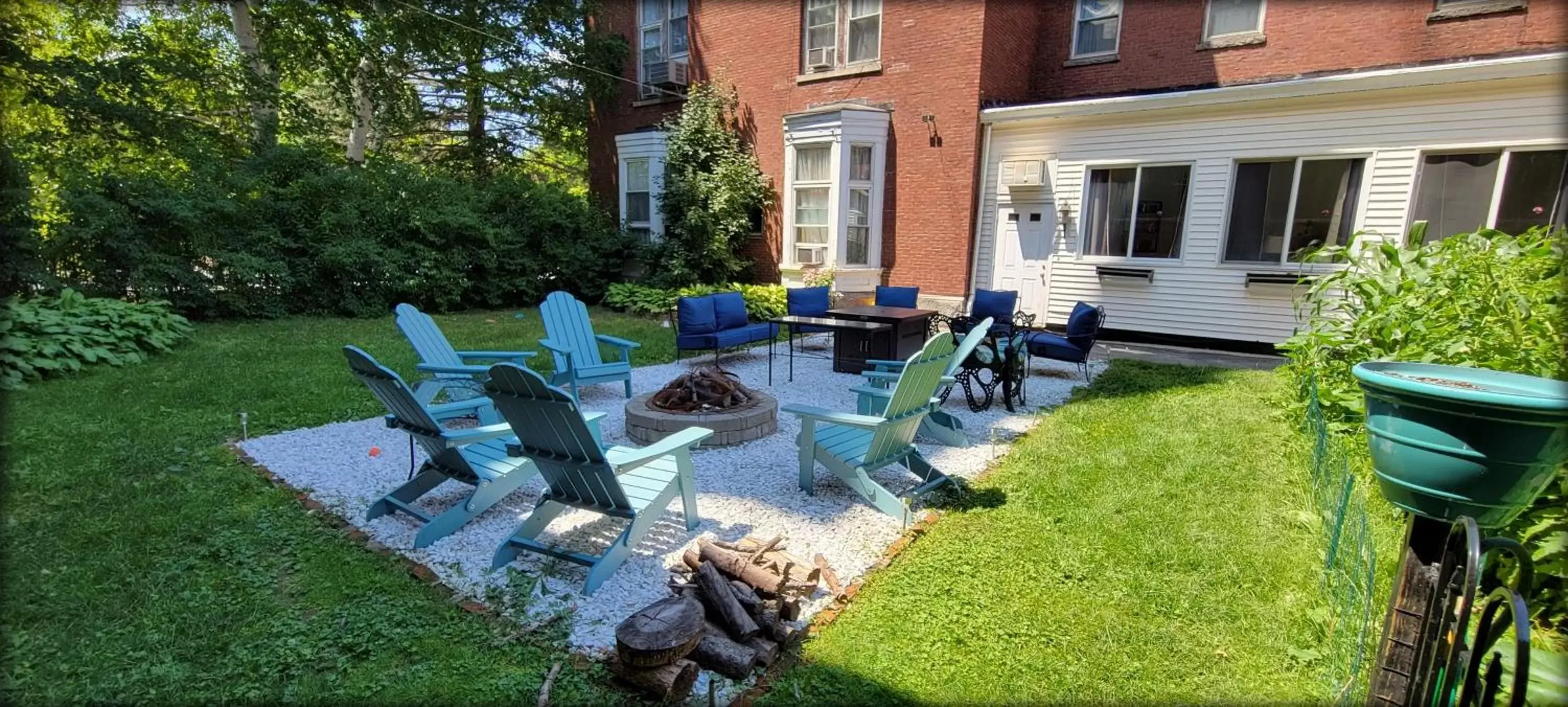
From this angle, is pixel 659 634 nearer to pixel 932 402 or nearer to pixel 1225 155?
pixel 932 402

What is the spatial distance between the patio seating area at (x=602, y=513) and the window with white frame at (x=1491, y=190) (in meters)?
6.85

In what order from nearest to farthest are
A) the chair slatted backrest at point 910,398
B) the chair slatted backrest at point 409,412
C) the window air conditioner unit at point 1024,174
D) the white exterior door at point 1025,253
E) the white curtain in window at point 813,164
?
the chair slatted backrest at point 409,412
the chair slatted backrest at point 910,398
the window air conditioner unit at point 1024,174
the white exterior door at point 1025,253
the white curtain in window at point 813,164

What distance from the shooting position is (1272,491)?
416 cm

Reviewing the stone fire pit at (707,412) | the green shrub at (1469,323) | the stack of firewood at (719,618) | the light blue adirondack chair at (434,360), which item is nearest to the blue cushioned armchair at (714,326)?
the stone fire pit at (707,412)

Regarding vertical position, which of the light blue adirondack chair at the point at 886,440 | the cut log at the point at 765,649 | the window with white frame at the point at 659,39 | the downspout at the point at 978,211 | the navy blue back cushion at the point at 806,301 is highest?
the window with white frame at the point at 659,39

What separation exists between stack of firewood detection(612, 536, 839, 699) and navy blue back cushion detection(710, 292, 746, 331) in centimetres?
512

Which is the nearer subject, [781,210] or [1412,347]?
[1412,347]

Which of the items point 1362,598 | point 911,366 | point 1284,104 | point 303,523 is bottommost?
point 303,523

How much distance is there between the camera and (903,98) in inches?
439

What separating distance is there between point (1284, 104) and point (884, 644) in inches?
392

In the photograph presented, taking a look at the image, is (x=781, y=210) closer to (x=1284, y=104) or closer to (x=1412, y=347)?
(x=1284, y=104)

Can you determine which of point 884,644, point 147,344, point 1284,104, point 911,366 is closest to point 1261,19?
point 1284,104

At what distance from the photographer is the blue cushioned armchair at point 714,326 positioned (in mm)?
7664

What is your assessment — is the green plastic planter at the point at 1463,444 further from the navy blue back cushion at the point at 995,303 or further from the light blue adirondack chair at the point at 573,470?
the navy blue back cushion at the point at 995,303
